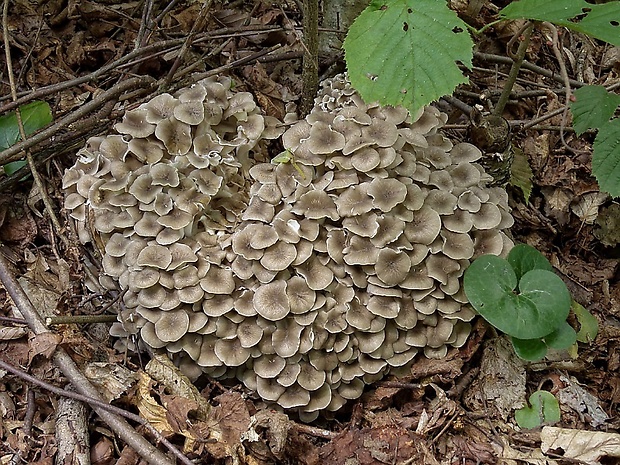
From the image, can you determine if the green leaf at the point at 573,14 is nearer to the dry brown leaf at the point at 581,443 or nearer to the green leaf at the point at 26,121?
the dry brown leaf at the point at 581,443

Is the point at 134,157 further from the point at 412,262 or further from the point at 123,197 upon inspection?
the point at 412,262

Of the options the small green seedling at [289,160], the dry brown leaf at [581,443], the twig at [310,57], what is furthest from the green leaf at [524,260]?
the twig at [310,57]

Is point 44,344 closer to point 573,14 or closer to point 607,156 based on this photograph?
point 573,14

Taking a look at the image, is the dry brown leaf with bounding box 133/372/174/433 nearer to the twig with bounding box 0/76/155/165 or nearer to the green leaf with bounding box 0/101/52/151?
the twig with bounding box 0/76/155/165

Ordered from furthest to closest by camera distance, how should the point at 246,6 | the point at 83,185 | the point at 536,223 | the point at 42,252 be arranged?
the point at 246,6
the point at 536,223
the point at 42,252
the point at 83,185

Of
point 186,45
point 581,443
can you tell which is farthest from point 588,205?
point 186,45

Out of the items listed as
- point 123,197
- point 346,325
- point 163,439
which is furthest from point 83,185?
point 346,325
